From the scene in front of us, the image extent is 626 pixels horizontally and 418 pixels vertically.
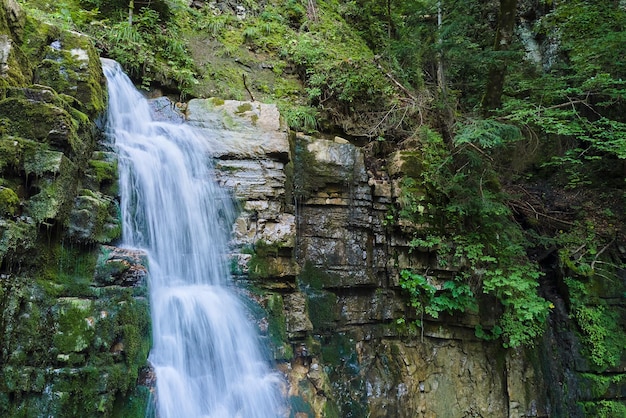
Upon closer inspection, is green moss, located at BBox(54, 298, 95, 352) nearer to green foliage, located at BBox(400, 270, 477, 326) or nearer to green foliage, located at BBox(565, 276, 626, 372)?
green foliage, located at BBox(400, 270, 477, 326)

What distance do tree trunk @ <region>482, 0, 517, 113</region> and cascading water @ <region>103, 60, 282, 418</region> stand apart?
17.9ft

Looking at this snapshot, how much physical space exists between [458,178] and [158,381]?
5714 millimetres

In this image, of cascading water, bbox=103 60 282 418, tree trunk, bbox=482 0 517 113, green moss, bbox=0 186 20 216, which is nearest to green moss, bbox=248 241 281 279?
cascading water, bbox=103 60 282 418

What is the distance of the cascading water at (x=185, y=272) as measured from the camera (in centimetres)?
405

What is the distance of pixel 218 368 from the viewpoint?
4.32 metres

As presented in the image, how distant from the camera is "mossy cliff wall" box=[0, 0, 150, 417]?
9.78 feet

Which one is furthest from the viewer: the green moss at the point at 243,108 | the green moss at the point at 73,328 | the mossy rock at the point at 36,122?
the green moss at the point at 243,108

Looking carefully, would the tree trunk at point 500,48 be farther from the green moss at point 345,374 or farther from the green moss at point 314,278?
the green moss at point 345,374

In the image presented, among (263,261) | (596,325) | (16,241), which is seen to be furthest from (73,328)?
(596,325)

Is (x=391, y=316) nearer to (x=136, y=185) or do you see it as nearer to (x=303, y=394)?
(x=303, y=394)

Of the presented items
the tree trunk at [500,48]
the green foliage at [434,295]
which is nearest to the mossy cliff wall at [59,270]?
the green foliage at [434,295]

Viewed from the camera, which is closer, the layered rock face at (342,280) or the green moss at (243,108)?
the layered rock face at (342,280)

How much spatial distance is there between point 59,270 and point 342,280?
13.0 feet

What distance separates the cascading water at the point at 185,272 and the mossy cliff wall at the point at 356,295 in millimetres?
337
